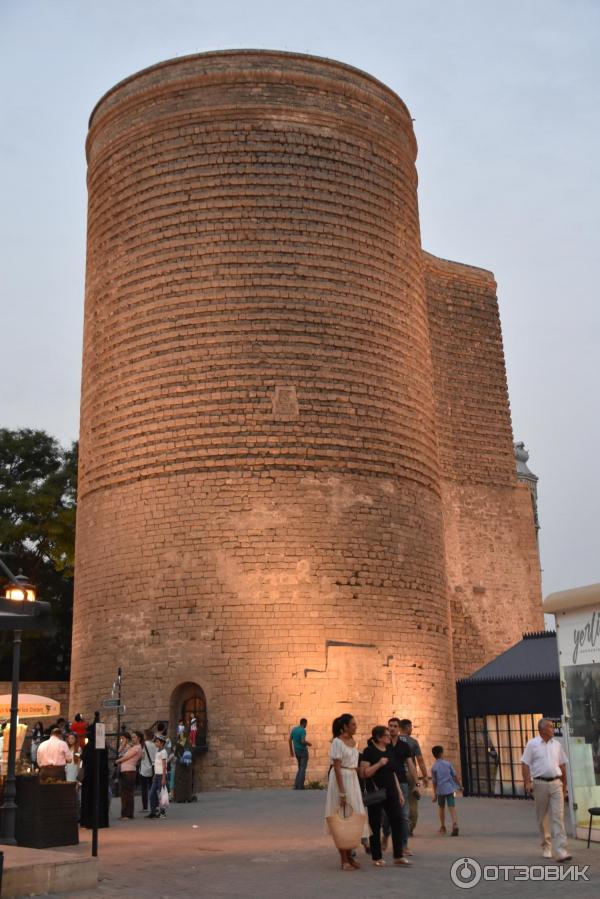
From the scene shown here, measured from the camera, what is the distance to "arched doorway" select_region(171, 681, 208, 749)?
64.5ft

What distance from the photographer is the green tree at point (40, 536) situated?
35438 millimetres

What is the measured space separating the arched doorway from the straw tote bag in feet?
36.8

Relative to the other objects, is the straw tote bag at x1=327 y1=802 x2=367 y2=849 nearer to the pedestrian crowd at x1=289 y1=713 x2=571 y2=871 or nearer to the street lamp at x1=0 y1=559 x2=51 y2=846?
the pedestrian crowd at x1=289 y1=713 x2=571 y2=871

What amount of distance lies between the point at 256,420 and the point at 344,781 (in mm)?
12595

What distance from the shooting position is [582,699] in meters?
10.6

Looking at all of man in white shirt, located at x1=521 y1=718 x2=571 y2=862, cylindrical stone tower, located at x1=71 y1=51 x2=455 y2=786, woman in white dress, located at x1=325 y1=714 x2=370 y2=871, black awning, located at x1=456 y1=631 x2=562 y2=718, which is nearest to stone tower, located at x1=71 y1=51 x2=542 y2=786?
cylindrical stone tower, located at x1=71 y1=51 x2=455 y2=786

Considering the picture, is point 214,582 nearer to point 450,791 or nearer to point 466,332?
point 450,791

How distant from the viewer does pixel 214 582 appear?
66.2 feet

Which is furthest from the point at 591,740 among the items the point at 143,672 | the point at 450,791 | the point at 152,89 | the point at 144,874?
the point at 152,89

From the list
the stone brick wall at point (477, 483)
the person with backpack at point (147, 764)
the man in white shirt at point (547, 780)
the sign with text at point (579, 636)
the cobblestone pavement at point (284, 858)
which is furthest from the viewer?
the stone brick wall at point (477, 483)

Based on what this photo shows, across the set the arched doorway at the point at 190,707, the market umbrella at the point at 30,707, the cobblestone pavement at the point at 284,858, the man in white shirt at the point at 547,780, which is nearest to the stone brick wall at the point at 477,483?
the arched doorway at the point at 190,707

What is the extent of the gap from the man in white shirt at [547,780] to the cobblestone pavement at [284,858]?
299 millimetres

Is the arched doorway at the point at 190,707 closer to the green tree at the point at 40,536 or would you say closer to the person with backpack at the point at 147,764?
the person with backpack at the point at 147,764

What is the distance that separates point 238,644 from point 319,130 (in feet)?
36.4
